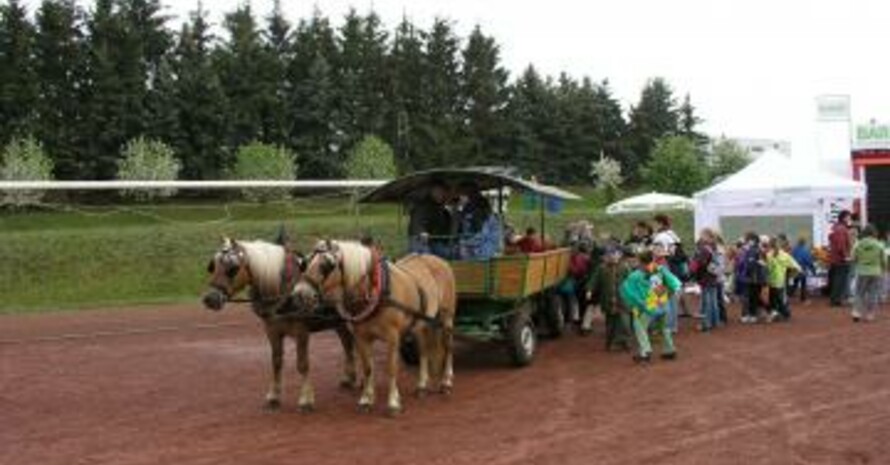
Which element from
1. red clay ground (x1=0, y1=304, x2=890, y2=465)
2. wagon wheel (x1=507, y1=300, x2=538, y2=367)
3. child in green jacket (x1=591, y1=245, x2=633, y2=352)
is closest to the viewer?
red clay ground (x1=0, y1=304, x2=890, y2=465)

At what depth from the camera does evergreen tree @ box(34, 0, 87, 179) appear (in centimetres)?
4566

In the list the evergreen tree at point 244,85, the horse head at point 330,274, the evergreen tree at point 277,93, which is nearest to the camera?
the horse head at point 330,274

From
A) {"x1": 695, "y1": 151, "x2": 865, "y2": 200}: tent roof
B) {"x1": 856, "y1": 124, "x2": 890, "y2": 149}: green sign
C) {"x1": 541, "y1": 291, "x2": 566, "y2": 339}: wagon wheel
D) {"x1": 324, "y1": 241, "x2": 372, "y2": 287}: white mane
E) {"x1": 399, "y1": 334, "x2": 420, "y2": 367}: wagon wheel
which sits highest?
{"x1": 856, "y1": 124, "x2": 890, "y2": 149}: green sign

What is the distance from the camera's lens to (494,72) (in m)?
62.5

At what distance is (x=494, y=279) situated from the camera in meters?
12.6

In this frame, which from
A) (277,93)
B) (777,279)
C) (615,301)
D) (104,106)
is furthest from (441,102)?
(615,301)

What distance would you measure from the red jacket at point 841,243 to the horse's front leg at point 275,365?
41.2ft

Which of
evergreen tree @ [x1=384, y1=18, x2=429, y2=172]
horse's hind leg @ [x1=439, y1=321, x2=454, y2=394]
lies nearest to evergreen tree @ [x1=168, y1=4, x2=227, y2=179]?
evergreen tree @ [x1=384, y1=18, x2=429, y2=172]

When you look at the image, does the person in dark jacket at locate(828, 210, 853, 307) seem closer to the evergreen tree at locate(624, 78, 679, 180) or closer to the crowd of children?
the crowd of children

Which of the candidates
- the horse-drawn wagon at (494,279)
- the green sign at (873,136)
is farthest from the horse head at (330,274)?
the green sign at (873,136)

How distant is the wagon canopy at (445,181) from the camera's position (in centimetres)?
1288

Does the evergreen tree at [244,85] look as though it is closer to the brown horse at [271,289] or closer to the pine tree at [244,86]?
the pine tree at [244,86]

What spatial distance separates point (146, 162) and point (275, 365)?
34666 millimetres

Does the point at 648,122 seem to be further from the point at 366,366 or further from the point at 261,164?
the point at 366,366
